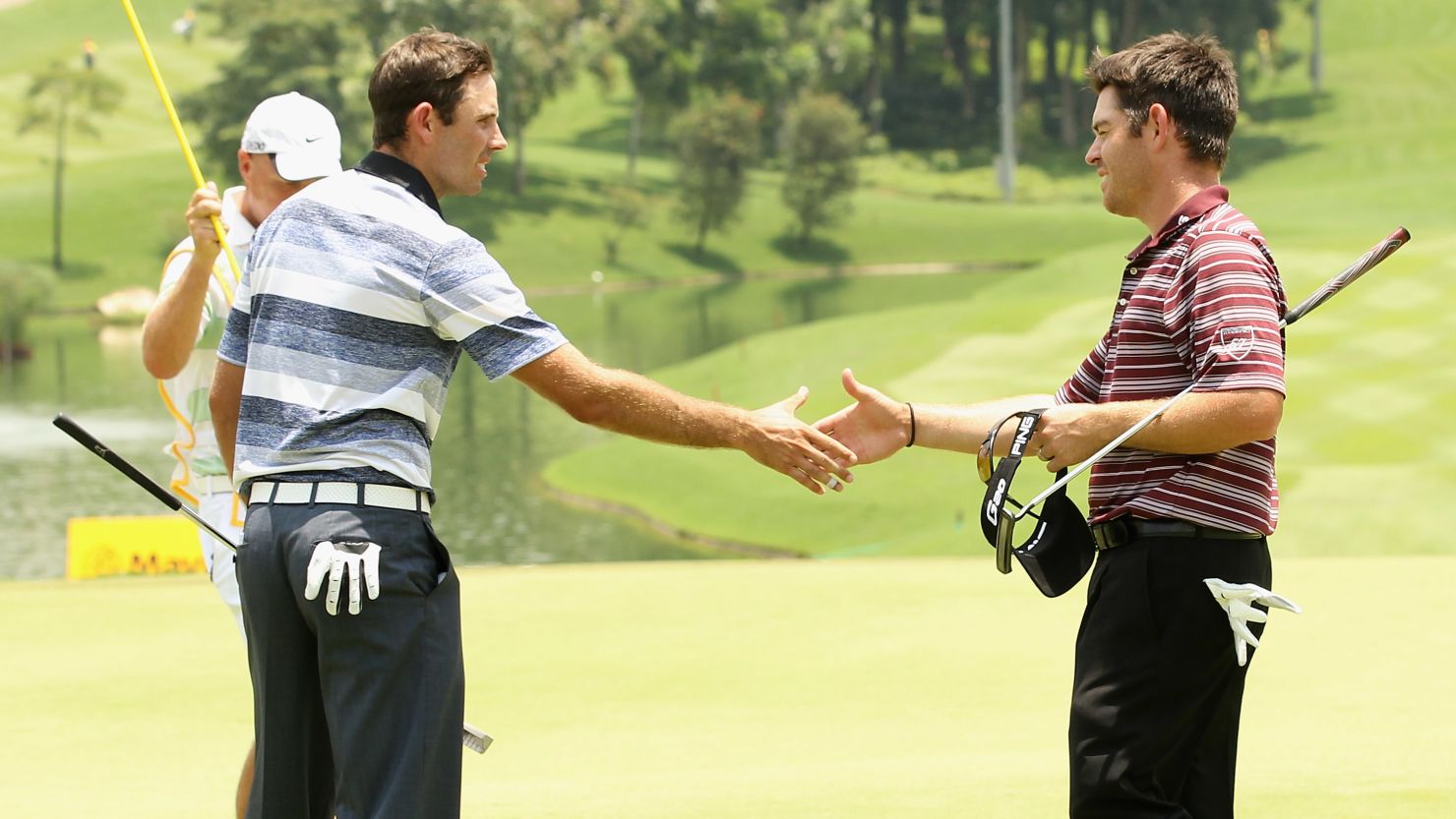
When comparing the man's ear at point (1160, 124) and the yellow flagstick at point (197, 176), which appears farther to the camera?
the yellow flagstick at point (197, 176)

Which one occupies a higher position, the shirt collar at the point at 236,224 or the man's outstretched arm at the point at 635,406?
the shirt collar at the point at 236,224

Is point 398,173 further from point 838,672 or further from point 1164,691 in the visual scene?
point 838,672

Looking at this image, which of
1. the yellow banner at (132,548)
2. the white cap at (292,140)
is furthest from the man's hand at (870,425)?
the yellow banner at (132,548)

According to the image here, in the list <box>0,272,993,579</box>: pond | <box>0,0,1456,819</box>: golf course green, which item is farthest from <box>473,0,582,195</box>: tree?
<box>0,0,1456,819</box>: golf course green

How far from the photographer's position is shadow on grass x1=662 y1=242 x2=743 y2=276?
68100 mm

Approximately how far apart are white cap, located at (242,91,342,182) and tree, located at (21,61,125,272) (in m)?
77.1

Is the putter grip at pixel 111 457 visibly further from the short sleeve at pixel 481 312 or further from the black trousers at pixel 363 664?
the short sleeve at pixel 481 312

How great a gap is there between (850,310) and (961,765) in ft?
174

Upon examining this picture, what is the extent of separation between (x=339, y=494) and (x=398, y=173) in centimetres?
64

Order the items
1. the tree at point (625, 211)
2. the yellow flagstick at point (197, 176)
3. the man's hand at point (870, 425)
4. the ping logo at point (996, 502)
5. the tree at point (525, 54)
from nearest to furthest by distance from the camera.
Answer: the ping logo at point (996, 502) < the man's hand at point (870, 425) < the yellow flagstick at point (197, 176) < the tree at point (625, 211) < the tree at point (525, 54)

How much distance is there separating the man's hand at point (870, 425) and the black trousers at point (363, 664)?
1.24m

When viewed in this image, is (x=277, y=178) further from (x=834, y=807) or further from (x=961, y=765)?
(x=961, y=765)

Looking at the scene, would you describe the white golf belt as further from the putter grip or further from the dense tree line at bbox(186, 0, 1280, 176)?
the dense tree line at bbox(186, 0, 1280, 176)

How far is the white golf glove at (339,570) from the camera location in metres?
3.27
